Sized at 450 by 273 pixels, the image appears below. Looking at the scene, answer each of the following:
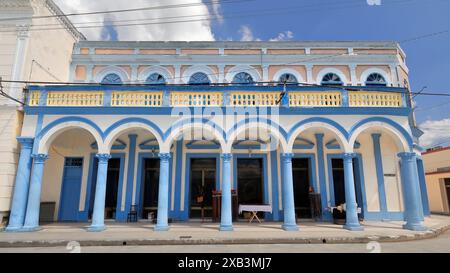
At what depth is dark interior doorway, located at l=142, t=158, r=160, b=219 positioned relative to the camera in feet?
42.3

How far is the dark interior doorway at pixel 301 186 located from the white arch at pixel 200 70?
5.74 m

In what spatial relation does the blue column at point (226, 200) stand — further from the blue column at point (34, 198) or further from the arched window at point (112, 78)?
the arched window at point (112, 78)

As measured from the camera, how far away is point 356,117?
10.5m

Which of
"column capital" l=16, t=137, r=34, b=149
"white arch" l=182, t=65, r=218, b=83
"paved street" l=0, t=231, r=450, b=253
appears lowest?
"paved street" l=0, t=231, r=450, b=253

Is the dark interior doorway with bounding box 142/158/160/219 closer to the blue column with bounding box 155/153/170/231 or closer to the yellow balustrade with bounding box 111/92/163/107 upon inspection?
the blue column with bounding box 155/153/170/231

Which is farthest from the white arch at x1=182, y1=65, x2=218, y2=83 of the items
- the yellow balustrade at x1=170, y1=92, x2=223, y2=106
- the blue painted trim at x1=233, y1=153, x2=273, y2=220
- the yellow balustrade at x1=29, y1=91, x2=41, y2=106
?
the yellow balustrade at x1=29, y1=91, x2=41, y2=106

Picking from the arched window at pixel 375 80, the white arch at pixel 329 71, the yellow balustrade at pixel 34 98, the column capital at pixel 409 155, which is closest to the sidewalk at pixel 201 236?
the column capital at pixel 409 155

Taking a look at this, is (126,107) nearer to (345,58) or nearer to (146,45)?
(146,45)

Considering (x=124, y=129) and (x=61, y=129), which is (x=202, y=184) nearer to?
(x=124, y=129)

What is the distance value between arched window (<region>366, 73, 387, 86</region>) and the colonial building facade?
50mm

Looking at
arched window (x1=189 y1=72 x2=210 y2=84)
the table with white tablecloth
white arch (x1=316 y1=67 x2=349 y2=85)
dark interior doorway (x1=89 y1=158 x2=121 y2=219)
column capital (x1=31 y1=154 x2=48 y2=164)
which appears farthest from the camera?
arched window (x1=189 y1=72 x2=210 y2=84)

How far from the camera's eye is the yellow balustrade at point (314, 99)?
10.6 metres

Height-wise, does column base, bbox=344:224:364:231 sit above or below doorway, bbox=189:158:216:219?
below

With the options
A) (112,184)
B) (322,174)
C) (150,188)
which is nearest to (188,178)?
(150,188)
